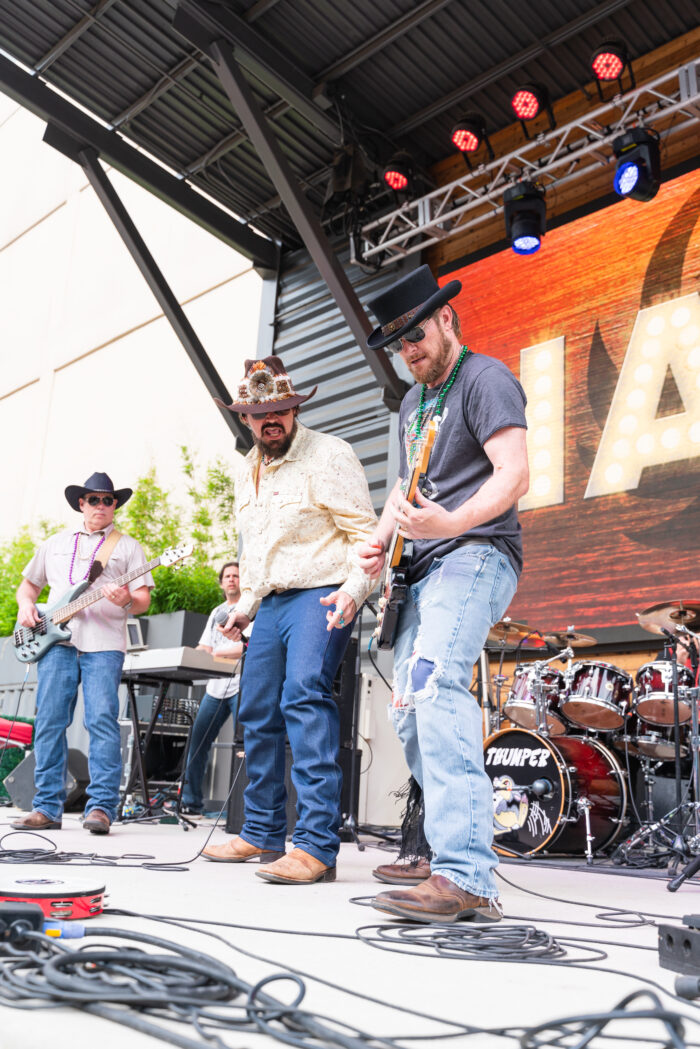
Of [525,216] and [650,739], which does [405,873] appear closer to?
[650,739]

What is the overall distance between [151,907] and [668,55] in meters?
6.79

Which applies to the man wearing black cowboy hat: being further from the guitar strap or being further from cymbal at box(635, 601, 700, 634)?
the guitar strap

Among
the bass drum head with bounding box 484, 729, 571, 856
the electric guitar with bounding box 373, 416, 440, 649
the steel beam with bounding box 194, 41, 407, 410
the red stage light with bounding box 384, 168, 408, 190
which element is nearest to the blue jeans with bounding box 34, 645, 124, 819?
the bass drum head with bounding box 484, 729, 571, 856

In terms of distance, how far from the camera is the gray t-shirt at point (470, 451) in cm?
228

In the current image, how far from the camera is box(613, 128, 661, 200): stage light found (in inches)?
224

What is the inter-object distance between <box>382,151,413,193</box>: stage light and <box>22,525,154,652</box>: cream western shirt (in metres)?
3.95

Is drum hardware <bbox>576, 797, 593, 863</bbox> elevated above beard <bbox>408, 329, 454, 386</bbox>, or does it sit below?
below

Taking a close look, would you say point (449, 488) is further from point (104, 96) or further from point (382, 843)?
point (104, 96)

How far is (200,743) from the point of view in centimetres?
630

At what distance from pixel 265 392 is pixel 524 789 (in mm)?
2582

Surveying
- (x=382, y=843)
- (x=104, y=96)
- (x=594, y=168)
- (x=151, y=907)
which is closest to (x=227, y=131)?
(x=104, y=96)

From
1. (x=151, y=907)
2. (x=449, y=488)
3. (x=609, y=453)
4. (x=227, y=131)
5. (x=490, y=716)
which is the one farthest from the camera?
(x=227, y=131)

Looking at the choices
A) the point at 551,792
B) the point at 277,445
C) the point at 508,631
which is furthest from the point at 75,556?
the point at 551,792

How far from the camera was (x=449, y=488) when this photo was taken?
7.79ft
